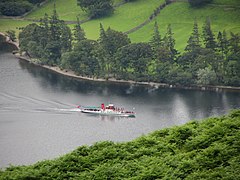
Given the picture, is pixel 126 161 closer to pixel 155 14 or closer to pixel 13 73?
pixel 13 73

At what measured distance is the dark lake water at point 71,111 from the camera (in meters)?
77.0

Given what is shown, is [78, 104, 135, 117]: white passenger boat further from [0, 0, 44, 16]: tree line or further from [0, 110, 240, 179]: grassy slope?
[0, 0, 44, 16]: tree line

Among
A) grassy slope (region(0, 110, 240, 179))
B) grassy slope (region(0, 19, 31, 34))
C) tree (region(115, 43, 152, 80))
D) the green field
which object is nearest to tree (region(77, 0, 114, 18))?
the green field

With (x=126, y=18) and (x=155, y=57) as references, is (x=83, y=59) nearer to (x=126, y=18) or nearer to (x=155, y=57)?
(x=155, y=57)

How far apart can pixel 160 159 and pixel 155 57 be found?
74.1 metres

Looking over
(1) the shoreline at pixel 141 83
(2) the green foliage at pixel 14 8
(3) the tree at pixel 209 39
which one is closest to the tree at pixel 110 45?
(1) the shoreline at pixel 141 83

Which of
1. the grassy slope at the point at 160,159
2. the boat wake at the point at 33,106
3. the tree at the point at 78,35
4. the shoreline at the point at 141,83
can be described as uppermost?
the tree at the point at 78,35

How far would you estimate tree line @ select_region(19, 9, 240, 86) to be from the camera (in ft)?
341

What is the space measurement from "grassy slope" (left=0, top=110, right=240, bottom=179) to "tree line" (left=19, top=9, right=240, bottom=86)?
200ft

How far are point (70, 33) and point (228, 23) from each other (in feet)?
102

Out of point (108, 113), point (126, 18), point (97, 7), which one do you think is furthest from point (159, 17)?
point (108, 113)

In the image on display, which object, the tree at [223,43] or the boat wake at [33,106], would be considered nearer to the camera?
the boat wake at [33,106]

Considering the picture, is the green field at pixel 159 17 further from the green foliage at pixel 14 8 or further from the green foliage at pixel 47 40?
the green foliage at pixel 47 40

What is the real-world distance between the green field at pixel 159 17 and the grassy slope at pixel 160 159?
247ft
